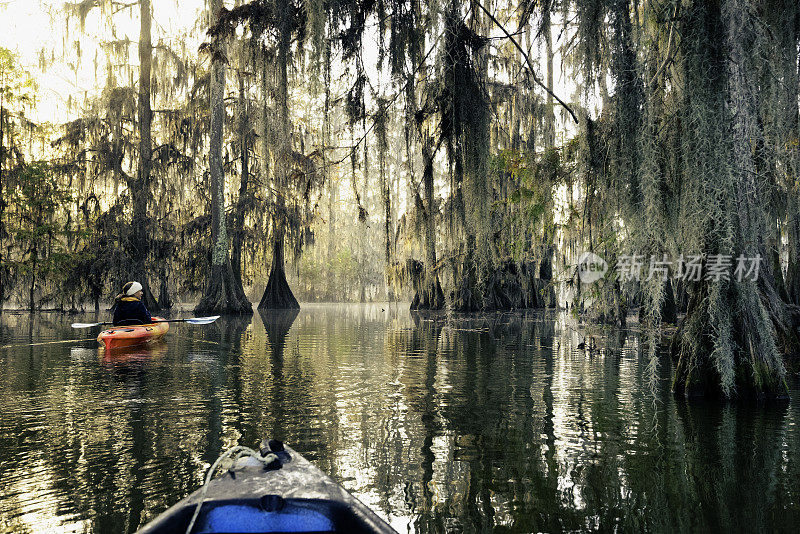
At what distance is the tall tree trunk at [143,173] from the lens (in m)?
22.9

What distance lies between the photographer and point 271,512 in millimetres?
2494

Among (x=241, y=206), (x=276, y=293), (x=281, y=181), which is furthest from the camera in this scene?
(x=276, y=293)

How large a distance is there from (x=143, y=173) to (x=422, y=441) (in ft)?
68.4

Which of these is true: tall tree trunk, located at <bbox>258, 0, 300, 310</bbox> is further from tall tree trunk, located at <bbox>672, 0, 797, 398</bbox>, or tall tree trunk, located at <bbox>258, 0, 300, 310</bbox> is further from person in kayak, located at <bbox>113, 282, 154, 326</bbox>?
tall tree trunk, located at <bbox>672, 0, 797, 398</bbox>

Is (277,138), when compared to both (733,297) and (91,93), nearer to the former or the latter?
(733,297)

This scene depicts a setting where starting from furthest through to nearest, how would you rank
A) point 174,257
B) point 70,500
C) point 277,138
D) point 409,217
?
1. point 174,257
2. point 409,217
3. point 277,138
4. point 70,500

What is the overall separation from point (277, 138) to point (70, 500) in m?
4.61

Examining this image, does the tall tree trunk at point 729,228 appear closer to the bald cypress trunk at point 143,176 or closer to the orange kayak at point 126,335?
the orange kayak at point 126,335

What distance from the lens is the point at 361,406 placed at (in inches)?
261

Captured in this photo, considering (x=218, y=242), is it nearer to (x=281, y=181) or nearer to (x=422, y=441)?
(x=281, y=181)

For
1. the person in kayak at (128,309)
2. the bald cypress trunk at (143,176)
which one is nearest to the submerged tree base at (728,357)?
the person in kayak at (128,309)

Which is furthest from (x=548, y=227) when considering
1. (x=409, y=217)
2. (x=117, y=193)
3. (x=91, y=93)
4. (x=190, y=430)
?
(x=91, y=93)

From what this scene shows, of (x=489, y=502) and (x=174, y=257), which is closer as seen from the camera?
(x=489, y=502)

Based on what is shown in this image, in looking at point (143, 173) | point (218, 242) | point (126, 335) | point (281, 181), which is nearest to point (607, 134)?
point (126, 335)
